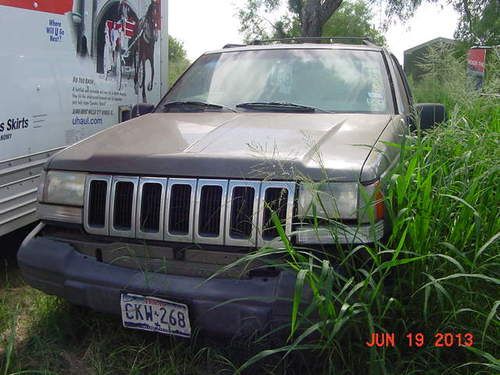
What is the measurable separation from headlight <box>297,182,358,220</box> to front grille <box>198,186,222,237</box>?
40 centimetres

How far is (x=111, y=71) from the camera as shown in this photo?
200 inches

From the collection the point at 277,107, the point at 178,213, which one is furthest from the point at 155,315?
the point at 277,107

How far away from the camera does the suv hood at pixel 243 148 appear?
7.95ft

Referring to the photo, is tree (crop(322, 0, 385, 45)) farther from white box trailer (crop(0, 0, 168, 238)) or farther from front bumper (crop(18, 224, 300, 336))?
front bumper (crop(18, 224, 300, 336))

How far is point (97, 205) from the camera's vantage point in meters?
2.74

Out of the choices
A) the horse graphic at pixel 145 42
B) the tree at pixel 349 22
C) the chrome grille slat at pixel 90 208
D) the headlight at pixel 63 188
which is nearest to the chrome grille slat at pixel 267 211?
the chrome grille slat at pixel 90 208

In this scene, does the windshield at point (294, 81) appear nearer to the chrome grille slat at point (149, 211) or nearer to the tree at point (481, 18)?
the chrome grille slat at point (149, 211)

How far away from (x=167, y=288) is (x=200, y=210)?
0.40 m

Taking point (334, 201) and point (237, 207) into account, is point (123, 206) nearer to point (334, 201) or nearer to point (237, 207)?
point (237, 207)

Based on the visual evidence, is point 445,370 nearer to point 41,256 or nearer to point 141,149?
point 141,149

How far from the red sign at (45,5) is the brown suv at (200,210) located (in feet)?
4.07

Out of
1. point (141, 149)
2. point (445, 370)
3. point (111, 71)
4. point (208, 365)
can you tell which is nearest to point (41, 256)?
point (141, 149)

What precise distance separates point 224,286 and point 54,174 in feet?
3.95

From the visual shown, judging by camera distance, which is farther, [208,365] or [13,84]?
[13,84]
